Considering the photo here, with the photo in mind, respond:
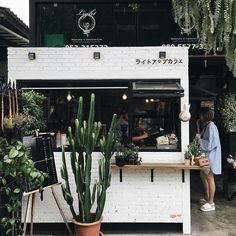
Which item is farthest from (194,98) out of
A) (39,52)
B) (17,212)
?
(17,212)

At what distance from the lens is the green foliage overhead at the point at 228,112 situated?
7.64 m

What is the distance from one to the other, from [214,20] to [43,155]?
2.64 metres

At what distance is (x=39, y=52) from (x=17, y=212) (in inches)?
→ 94.7

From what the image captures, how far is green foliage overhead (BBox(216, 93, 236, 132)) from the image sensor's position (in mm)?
7645

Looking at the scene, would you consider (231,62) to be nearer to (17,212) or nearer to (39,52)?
(39,52)

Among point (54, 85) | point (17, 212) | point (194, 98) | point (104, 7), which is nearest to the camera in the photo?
point (17, 212)

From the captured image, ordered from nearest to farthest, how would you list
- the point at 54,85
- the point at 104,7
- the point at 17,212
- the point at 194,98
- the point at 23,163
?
the point at 23,163, the point at 17,212, the point at 54,85, the point at 104,7, the point at 194,98

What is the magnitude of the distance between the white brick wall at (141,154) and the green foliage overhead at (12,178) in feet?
5.25

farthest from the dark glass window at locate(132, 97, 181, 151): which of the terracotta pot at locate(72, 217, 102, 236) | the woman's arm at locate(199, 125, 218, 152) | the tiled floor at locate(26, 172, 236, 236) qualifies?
the terracotta pot at locate(72, 217, 102, 236)

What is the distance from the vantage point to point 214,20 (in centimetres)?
414

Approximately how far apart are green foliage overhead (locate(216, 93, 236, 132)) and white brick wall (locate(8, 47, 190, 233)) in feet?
10.3

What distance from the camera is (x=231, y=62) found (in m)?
4.34

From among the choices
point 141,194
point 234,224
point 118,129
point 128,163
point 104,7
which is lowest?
point 234,224

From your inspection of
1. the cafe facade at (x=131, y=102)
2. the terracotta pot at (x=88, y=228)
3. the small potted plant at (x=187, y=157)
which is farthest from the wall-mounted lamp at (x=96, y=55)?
the terracotta pot at (x=88, y=228)
